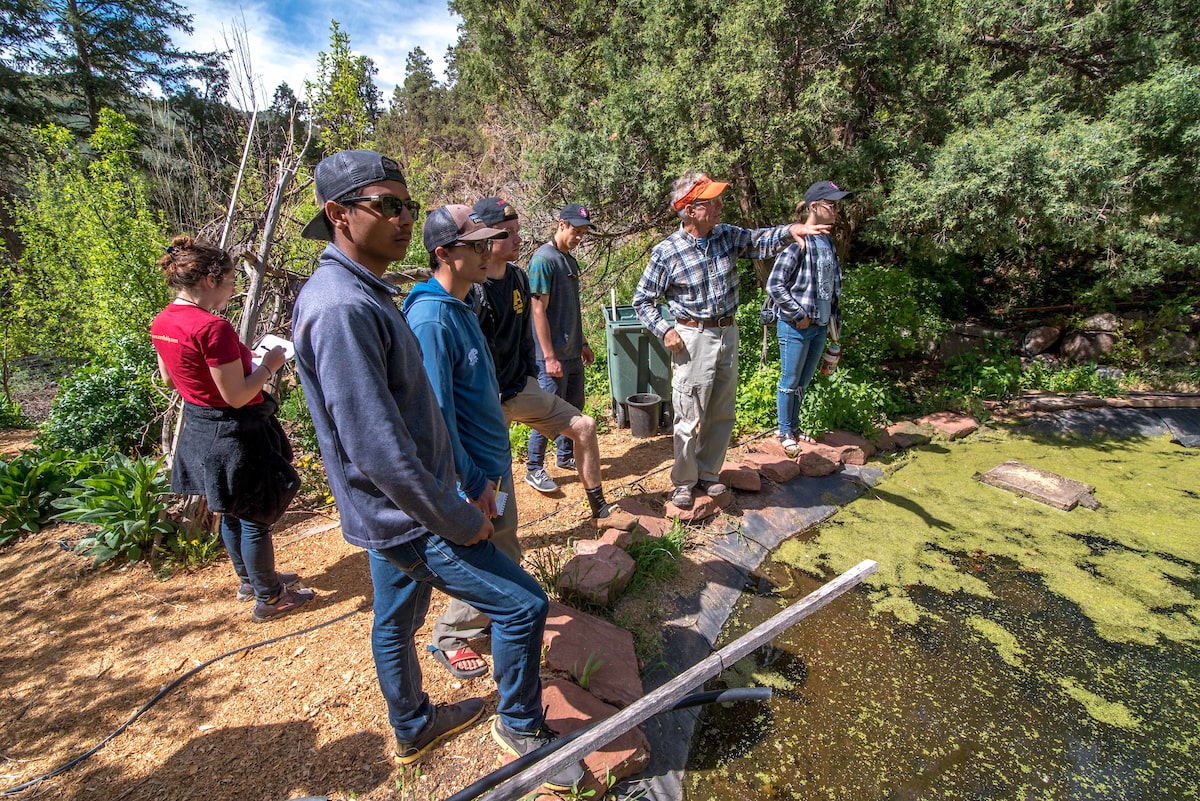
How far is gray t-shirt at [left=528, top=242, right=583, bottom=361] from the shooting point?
349 cm

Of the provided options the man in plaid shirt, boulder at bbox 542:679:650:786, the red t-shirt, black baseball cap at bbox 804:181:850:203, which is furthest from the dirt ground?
black baseball cap at bbox 804:181:850:203

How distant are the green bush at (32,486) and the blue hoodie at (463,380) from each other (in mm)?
3145

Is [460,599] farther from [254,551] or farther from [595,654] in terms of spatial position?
[254,551]

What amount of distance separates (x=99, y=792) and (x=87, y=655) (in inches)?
35.2

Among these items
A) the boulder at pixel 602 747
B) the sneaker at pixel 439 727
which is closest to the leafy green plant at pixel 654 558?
the boulder at pixel 602 747

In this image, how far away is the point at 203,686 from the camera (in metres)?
2.22

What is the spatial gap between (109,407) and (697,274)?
169 inches

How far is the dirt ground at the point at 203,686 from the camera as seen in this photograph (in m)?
1.82

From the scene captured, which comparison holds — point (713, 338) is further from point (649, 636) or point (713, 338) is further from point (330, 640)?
point (330, 640)

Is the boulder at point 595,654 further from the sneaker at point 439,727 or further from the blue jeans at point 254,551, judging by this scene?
the blue jeans at point 254,551

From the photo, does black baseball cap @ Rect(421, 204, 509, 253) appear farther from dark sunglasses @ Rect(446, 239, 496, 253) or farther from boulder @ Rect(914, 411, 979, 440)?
boulder @ Rect(914, 411, 979, 440)

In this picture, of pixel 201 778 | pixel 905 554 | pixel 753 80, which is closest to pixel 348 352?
pixel 201 778

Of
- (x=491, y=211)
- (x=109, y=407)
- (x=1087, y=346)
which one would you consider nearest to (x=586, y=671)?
(x=491, y=211)

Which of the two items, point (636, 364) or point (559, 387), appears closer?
point (559, 387)
